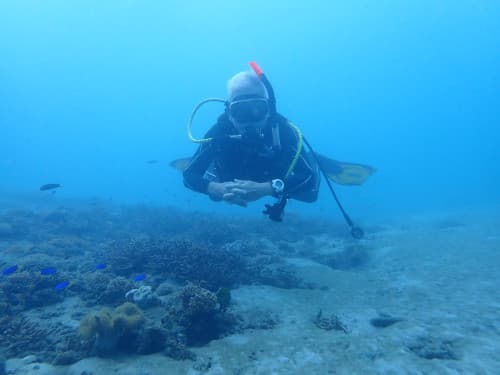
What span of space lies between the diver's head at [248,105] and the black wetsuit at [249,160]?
0.65ft

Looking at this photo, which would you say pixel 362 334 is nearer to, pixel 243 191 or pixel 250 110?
pixel 243 191

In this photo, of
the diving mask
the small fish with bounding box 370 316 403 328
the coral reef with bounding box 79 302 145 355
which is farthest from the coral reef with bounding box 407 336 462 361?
the diving mask

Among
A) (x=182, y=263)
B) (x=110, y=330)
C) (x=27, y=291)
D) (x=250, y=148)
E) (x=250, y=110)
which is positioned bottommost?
(x=110, y=330)

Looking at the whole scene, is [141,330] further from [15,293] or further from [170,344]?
[15,293]

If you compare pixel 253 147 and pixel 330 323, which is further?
pixel 253 147

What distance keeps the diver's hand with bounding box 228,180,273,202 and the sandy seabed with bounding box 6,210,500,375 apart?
6.76ft

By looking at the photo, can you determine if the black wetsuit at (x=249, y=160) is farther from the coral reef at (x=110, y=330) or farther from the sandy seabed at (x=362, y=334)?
the coral reef at (x=110, y=330)

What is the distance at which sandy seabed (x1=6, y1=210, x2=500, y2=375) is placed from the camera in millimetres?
3383

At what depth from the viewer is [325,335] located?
4.25 m

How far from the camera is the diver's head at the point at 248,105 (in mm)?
5609

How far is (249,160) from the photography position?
5727 millimetres

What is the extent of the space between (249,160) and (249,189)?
1.20 meters

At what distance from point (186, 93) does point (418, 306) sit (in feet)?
666

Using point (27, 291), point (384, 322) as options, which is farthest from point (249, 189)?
point (27, 291)
